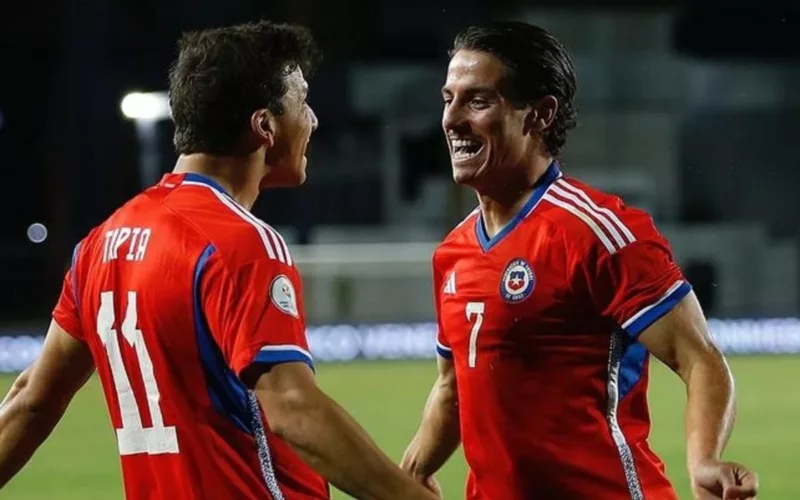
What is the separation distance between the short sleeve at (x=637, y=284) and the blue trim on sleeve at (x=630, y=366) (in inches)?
5.2

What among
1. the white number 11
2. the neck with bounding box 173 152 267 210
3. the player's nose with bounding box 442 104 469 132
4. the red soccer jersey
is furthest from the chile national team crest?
the white number 11

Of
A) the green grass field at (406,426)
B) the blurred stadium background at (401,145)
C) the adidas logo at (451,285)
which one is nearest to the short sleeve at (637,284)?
the adidas logo at (451,285)

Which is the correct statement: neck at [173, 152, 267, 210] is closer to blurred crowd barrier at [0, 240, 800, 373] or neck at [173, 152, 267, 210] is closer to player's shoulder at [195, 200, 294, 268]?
player's shoulder at [195, 200, 294, 268]

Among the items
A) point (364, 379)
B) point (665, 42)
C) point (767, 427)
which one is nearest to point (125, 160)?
point (364, 379)

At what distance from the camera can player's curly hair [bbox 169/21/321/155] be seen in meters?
3.14

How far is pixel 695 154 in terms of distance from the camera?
79.9 ft

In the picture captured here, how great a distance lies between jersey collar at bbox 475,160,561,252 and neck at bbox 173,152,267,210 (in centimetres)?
63

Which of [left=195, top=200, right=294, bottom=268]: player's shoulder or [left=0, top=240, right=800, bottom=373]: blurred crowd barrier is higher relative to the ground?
[left=195, top=200, right=294, bottom=268]: player's shoulder

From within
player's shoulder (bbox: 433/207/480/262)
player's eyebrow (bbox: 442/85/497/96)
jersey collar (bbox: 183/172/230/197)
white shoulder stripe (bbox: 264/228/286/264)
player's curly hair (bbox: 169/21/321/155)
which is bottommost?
player's shoulder (bbox: 433/207/480/262)

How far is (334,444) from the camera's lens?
9.29ft

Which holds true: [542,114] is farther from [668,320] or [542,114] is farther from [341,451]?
[341,451]

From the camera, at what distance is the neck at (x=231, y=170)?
3.21 m

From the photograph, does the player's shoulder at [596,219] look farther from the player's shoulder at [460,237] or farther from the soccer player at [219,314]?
the soccer player at [219,314]

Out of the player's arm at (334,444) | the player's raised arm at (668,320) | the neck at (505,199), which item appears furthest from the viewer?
the neck at (505,199)
